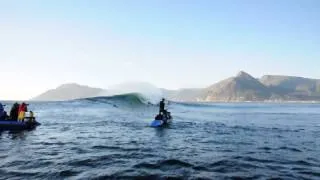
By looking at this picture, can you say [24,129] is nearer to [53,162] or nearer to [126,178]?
[53,162]

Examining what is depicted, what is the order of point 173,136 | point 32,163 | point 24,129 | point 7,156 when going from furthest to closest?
1. point 24,129
2. point 173,136
3. point 7,156
4. point 32,163

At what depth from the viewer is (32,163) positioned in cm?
→ 1703

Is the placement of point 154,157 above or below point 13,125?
below

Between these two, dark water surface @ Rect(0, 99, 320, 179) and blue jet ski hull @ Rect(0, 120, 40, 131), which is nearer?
dark water surface @ Rect(0, 99, 320, 179)

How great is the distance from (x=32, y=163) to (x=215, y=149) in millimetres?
10865

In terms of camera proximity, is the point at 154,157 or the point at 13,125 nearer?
the point at 154,157

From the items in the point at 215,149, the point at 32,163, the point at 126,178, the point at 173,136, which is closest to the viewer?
the point at 126,178

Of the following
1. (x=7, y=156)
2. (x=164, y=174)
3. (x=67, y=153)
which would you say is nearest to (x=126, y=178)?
(x=164, y=174)

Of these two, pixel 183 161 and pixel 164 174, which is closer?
pixel 164 174

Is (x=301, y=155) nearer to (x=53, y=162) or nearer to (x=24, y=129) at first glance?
(x=53, y=162)

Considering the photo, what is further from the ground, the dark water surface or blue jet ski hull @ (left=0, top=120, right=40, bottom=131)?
blue jet ski hull @ (left=0, top=120, right=40, bottom=131)

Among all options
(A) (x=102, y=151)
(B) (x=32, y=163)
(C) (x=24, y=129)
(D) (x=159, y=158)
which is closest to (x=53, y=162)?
(B) (x=32, y=163)

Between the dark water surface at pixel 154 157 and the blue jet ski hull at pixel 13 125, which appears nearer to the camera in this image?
the dark water surface at pixel 154 157

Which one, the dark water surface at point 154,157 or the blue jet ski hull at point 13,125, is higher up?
the blue jet ski hull at point 13,125
